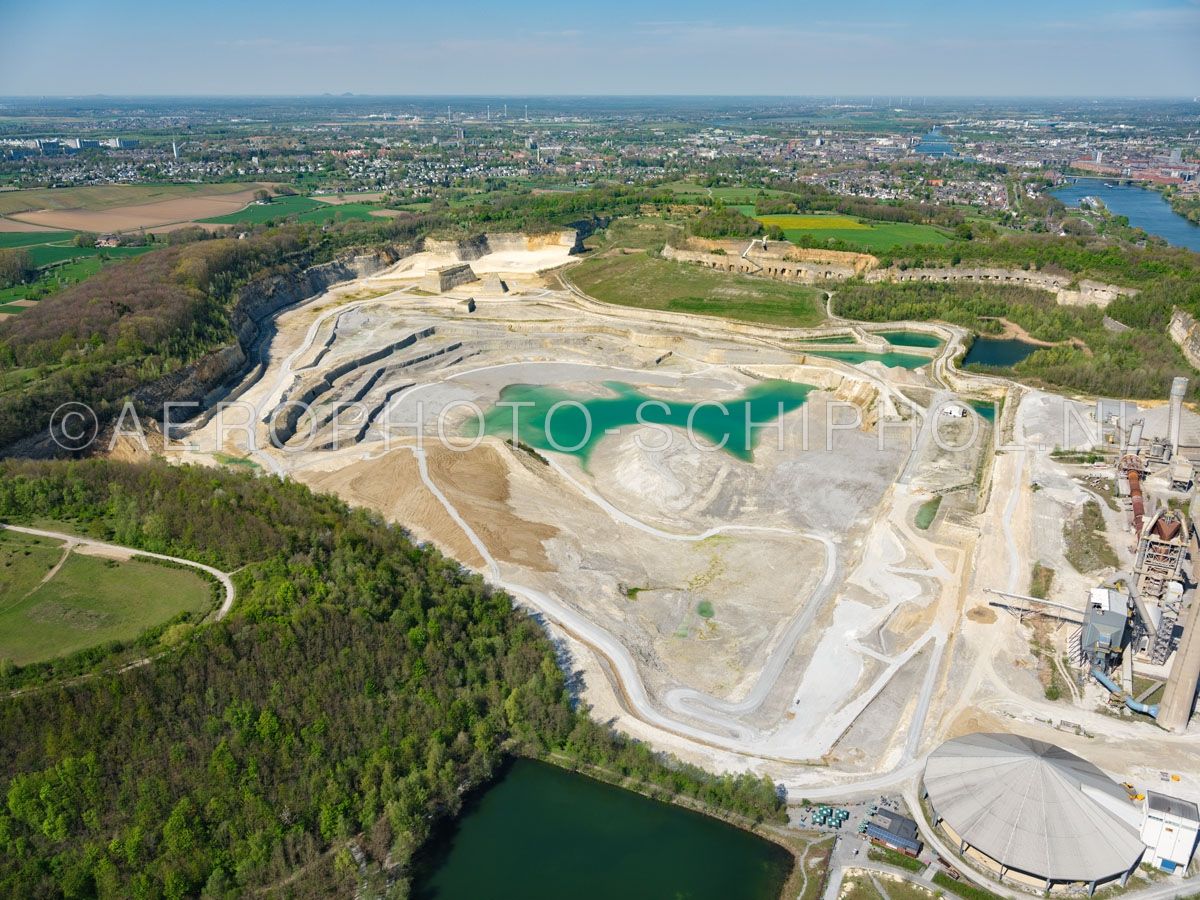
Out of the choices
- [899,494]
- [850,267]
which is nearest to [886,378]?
[899,494]

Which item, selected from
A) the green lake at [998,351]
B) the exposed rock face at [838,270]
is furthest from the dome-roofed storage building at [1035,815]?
the exposed rock face at [838,270]

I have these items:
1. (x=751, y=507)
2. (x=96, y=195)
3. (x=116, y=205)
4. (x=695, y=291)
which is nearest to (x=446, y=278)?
(x=695, y=291)

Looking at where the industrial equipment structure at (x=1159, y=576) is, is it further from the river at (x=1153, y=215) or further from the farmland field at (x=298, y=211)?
the farmland field at (x=298, y=211)

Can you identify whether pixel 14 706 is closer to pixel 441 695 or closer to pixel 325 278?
pixel 441 695

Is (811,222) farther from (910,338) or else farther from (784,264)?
(910,338)

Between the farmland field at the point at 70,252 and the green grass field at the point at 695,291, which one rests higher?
the farmland field at the point at 70,252
